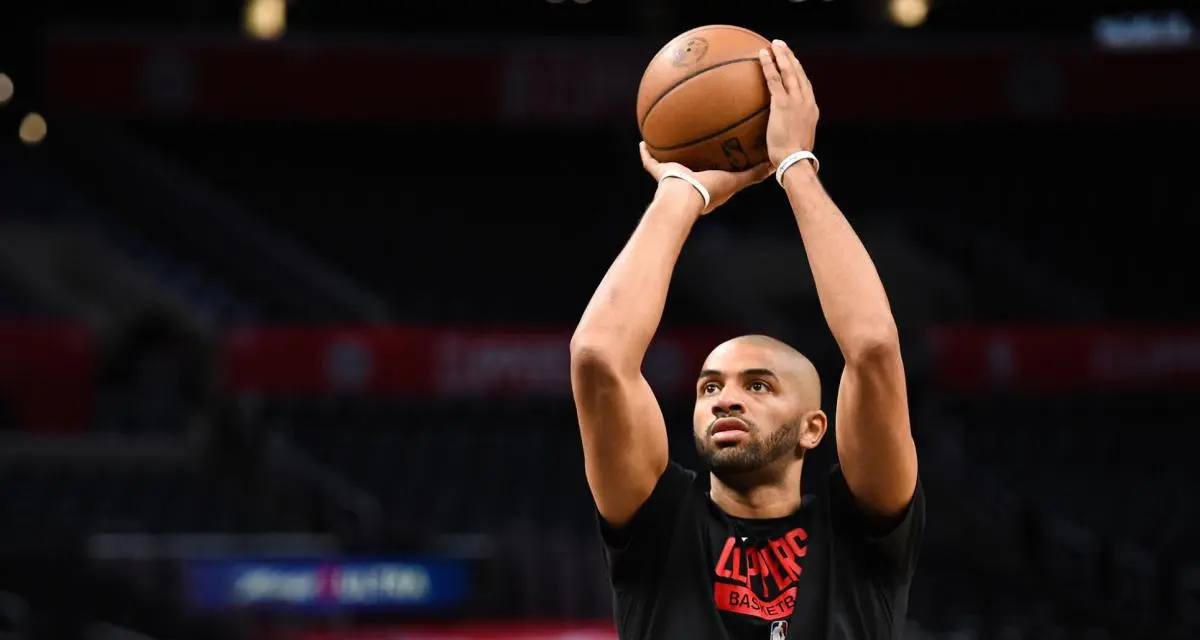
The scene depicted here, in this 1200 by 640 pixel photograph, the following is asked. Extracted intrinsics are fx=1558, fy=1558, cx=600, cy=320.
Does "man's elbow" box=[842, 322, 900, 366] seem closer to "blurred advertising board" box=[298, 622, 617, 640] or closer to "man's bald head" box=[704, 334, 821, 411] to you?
"man's bald head" box=[704, 334, 821, 411]

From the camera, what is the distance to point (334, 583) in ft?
36.7

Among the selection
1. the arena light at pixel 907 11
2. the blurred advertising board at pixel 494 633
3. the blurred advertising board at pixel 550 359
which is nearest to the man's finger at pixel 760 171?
the blurred advertising board at pixel 494 633

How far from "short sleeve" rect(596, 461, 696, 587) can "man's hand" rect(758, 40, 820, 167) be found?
66 centimetres

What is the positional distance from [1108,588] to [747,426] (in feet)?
32.4

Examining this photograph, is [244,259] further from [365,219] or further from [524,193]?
[524,193]

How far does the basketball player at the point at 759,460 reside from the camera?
2.61 m

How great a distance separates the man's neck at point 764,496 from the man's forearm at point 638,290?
33cm

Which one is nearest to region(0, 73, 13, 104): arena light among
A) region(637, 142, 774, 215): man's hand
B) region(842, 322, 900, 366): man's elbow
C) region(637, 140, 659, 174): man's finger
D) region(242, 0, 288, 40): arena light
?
region(242, 0, 288, 40): arena light

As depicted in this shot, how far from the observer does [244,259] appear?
17.8m

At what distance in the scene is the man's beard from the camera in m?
2.72

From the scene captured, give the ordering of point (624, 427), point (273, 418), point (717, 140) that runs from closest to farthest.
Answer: point (624, 427)
point (717, 140)
point (273, 418)

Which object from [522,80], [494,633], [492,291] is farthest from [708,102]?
[522,80]

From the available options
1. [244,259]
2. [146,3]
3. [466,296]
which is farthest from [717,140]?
[146,3]

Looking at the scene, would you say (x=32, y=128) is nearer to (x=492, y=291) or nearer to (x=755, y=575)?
(x=492, y=291)
